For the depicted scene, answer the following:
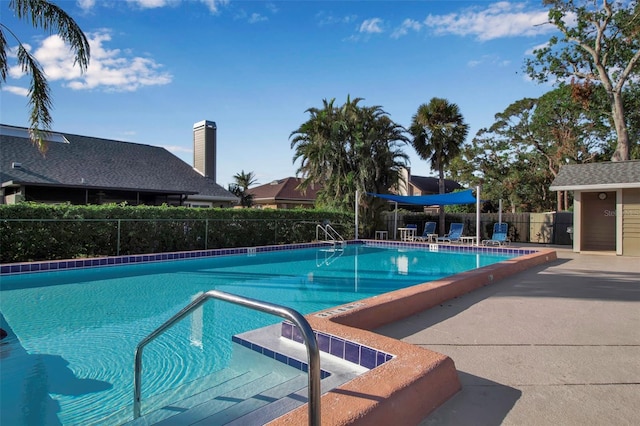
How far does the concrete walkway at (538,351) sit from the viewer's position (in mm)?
2770

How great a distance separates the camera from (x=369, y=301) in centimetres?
532

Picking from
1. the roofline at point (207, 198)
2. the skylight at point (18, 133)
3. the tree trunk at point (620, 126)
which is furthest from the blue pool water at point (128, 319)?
the skylight at point (18, 133)

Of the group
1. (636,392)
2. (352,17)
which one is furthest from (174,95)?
(636,392)

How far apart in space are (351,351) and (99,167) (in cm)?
2235

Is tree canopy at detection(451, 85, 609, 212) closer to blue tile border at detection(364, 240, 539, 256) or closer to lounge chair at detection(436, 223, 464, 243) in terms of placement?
lounge chair at detection(436, 223, 464, 243)

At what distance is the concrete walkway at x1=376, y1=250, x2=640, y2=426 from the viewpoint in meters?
2.77

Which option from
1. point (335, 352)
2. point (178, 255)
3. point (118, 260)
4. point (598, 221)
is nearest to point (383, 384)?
point (335, 352)

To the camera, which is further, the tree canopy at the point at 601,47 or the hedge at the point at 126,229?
the tree canopy at the point at 601,47

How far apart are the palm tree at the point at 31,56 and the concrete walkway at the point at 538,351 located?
34.7 feet

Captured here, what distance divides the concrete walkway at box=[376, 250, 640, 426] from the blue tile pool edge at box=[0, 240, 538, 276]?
891 centimetres

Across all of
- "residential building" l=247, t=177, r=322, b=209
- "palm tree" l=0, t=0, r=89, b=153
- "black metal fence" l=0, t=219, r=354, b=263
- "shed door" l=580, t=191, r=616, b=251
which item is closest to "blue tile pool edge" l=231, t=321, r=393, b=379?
"palm tree" l=0, t=0, r=89, b=153

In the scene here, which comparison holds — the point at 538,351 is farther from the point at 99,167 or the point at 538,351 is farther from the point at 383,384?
the point at 99,167

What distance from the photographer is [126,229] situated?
1308 cm

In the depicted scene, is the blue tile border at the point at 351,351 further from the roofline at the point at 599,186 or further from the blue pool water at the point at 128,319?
the roofline at the point at 599,186
